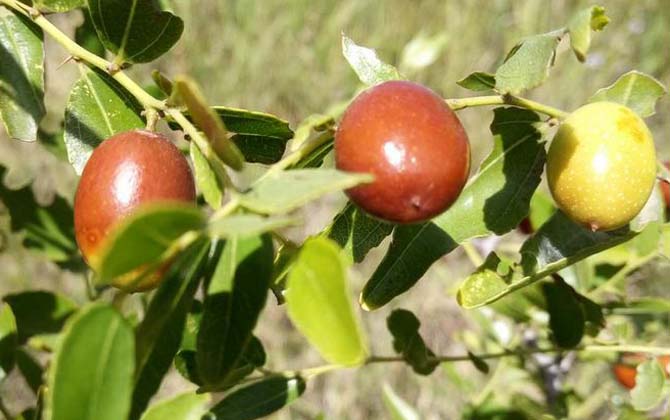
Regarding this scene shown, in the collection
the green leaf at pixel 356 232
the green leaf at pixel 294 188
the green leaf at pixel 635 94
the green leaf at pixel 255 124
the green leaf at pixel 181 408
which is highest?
the green leaf at pixel 294 188

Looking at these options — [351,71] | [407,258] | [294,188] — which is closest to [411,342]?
[407,258]

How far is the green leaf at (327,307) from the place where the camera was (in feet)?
2.51

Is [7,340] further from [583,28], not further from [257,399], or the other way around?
[583,28]

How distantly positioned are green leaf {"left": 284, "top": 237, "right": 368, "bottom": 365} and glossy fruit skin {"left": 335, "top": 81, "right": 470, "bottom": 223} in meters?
0.13

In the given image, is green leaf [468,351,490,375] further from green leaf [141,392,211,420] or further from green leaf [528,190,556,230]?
green leaf [141,392,211,420]

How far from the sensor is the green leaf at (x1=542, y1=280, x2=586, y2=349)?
5.08ft

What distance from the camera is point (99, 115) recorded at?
50.8 inches

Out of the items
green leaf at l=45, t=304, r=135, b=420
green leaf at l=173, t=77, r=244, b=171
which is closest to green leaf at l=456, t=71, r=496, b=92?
green leaf at l=173, t=77, r=244, b=171

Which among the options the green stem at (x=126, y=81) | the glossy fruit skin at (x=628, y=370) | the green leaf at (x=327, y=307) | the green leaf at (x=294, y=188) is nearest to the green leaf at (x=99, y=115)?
the green stem at (x=126, y=81)

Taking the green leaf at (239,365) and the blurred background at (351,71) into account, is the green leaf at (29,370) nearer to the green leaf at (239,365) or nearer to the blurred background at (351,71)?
the green leaf at (239,365)

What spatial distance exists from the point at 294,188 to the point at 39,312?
102 cm

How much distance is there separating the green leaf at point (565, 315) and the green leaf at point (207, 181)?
29.0 inches

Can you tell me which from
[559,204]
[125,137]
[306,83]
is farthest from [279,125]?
[306,83]

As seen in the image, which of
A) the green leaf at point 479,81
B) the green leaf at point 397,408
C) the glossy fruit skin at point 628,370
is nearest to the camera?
the green leaf at point 479,81
